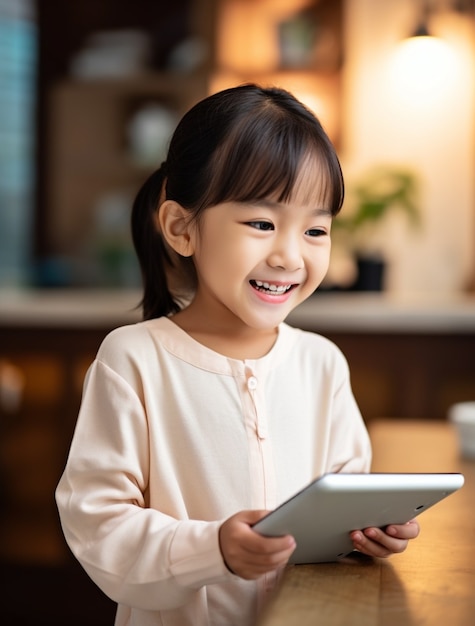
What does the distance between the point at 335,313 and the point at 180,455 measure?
2.25 metres

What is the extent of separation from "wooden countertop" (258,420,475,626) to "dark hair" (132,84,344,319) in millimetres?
357

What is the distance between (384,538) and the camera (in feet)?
3.18

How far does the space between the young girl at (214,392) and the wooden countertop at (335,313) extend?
6.97 feet

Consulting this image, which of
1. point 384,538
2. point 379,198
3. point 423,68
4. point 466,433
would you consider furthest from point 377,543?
point 423,68

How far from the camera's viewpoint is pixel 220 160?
40.6 inches

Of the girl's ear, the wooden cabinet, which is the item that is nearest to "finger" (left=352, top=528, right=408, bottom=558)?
the girl's ear

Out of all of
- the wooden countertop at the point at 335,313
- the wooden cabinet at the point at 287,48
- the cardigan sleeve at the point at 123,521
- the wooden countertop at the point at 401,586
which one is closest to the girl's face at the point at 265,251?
the cardigan sleeve at the point at 123,521

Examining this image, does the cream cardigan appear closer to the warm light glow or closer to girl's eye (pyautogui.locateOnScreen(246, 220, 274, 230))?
girl's eye (pyautogui.locateOnScreen(246, 220, 274, 230))

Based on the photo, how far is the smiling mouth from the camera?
104 centimetres

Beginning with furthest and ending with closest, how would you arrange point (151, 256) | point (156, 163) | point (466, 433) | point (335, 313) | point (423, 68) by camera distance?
point (156, 163) → point (423, 68) → point (335, 313) → point (466, 433) → point (151, 256)

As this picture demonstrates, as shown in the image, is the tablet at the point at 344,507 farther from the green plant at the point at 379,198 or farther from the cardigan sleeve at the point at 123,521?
the green plant at the point at 379,198

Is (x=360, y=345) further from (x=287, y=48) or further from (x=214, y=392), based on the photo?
(x=214, y=392)

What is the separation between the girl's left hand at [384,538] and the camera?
966 mm

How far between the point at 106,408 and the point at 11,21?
3.99 m
